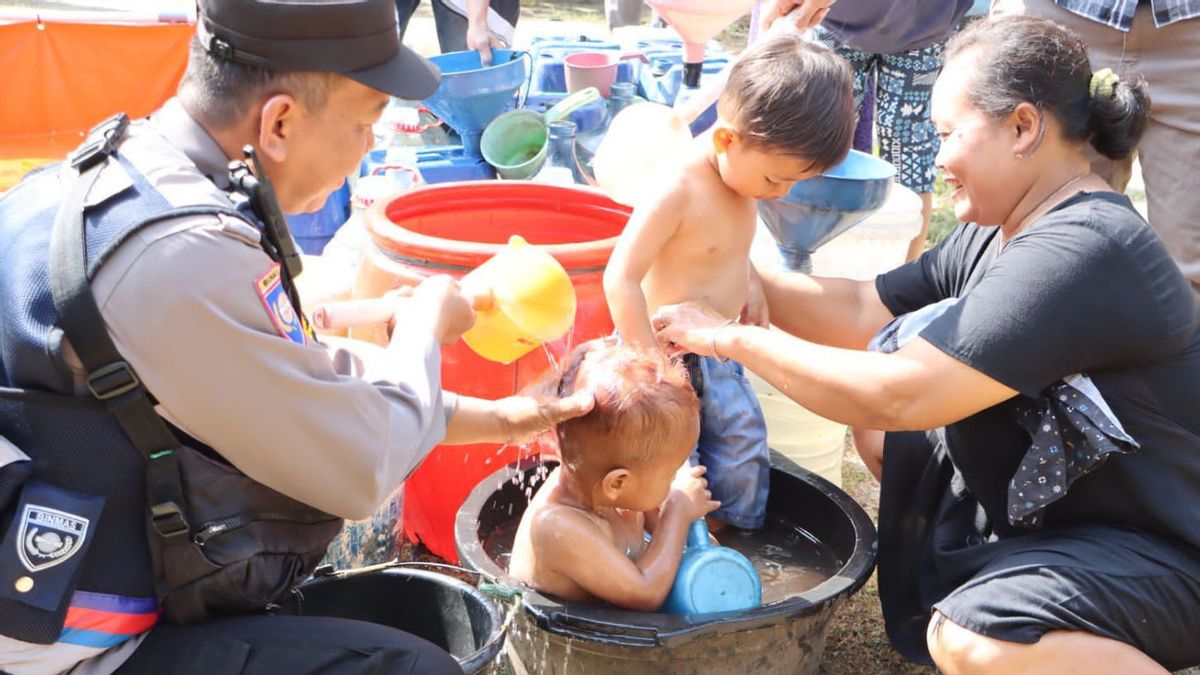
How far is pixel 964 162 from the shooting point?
92.9 inches

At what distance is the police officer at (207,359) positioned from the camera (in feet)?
5.00

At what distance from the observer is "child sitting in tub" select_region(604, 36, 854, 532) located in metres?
2.68

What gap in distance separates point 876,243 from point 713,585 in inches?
95.7

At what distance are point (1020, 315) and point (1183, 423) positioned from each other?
43 cm

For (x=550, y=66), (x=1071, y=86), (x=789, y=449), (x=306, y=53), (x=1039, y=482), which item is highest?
(x=306, y=53)

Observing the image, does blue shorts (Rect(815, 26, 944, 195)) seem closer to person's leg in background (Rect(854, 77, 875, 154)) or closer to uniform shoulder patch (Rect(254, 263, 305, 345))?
person's leg in background (Rect(854, 77, 875, 154))

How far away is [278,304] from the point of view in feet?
5.40

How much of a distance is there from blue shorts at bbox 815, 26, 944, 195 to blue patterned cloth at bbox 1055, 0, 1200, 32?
3.62ft

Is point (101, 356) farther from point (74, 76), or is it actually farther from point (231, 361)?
point (74, 76)

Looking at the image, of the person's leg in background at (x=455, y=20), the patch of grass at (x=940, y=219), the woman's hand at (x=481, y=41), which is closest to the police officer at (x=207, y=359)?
the woman's hand at (x=481, y=41)

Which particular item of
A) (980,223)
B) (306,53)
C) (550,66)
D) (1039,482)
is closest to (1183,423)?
(1039,482)

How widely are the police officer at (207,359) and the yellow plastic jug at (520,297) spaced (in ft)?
1.43

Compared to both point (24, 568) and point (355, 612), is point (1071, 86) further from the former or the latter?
point (24, 568)

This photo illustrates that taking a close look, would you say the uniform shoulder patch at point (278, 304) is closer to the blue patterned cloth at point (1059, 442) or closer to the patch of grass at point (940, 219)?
the blue patterned cloth at point (1059, 442)
